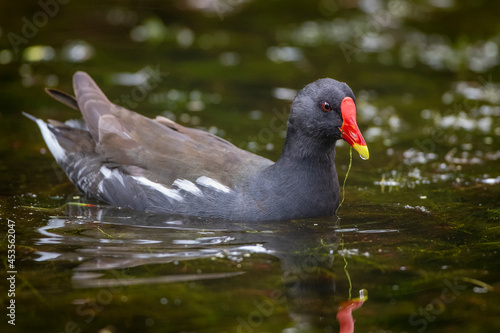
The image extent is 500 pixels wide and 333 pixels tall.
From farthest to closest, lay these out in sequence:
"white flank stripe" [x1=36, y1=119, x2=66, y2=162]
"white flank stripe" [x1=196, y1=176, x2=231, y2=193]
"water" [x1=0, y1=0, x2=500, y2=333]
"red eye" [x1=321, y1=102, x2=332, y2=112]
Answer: "white flank stripe" [x1=36, y1=119, x2=66, y2=162], "white flank stripe" [x1=196, y1=176, x2=231, y2=193], "red eye" [x1=321, y1=102, x2=332, y2=112], "water" [x1=0, y1=0, x2=500, y2=333]

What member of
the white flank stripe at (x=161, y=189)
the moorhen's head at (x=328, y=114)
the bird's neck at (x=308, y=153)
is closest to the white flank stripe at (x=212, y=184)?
the white flank stripe at (x=161, y=189)

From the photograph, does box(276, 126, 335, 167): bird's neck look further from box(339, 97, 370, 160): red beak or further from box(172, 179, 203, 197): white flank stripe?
box(172, 179, 203, 197): white flank stripe

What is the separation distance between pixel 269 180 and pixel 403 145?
9.57ft

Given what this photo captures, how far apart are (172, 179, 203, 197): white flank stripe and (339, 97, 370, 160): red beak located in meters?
1.30

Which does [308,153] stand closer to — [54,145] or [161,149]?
[161,149]

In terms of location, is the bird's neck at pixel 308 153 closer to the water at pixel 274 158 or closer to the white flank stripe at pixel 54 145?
the water at pixel 274 158

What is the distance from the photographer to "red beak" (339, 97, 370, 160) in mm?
5758

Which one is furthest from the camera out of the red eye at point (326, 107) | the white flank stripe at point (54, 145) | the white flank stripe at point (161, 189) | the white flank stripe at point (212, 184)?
the white flank stripe at point (54, 145)

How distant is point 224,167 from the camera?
613 centimetres

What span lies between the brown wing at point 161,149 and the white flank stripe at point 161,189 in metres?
0.04

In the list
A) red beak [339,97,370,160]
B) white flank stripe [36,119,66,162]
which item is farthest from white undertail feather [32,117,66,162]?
red beak [339,97,370,160]

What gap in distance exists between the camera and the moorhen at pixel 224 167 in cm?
591

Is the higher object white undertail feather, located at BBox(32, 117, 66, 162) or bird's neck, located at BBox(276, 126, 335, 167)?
white undertail feather, located at BBox(32, 117, 66, 162)

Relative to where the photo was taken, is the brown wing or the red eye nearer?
the red eye
